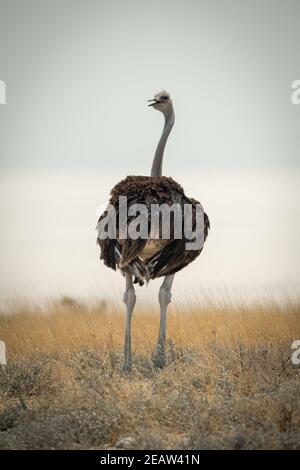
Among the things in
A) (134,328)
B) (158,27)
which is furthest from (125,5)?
(134,328)

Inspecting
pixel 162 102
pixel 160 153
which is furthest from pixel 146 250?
pixel 162 102

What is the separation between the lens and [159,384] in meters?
9.51

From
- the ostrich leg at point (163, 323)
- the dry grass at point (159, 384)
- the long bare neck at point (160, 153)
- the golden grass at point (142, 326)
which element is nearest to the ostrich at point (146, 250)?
the ostrich leg at point (163, 323)

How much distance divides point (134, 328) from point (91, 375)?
3.11 metres

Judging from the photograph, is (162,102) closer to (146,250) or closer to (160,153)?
(160,153)

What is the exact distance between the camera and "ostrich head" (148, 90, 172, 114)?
12.3 m

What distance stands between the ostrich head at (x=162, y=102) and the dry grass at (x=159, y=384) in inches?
107

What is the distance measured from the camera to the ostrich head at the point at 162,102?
484 inches

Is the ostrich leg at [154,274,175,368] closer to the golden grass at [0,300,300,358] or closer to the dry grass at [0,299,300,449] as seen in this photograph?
the dry grass at [0,299,300,449]

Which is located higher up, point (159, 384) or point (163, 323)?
point (163, 323)

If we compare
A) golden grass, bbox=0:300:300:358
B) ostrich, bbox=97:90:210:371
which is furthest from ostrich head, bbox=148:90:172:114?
golden grass, bbox=0:300:300:358

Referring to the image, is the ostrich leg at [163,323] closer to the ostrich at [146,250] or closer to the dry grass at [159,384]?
the ostrich at [146,250]

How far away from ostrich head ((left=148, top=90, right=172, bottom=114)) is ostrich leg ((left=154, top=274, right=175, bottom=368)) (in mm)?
2389

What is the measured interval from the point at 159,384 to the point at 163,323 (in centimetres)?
131
